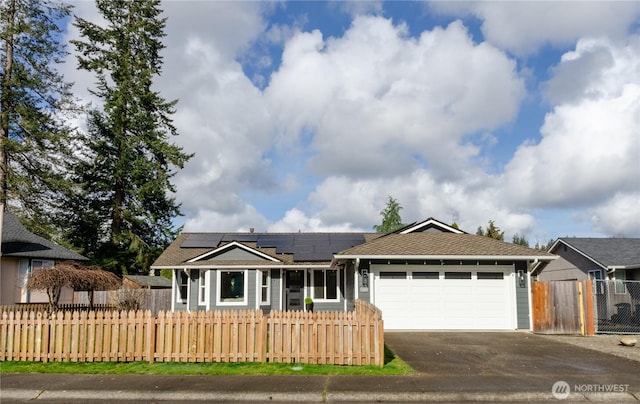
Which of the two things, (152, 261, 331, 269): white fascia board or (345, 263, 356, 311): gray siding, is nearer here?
(345, 263, 356, 311): gray siding

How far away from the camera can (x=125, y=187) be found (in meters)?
40.3

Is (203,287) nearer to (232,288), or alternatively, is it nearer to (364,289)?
(232,288)

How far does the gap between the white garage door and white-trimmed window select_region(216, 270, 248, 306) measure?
278 inches

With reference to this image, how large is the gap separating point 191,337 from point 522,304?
13076mm

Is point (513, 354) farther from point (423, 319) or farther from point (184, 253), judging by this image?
point (184, 253)

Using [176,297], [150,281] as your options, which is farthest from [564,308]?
[150,281]

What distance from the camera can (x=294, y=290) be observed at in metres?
24.6

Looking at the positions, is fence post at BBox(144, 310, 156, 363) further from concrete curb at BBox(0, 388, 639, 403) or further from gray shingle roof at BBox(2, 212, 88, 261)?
gray shingle roof at BBox(2, 212, 88, 261)

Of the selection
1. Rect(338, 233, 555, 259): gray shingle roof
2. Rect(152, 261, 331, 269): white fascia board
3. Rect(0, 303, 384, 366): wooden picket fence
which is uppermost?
Rect(338, 233, 555, 259): gray shingle roof

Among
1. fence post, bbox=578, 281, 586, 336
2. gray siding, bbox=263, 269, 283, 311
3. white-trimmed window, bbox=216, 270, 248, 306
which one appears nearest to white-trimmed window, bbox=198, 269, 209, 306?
white-trimmed window, bbox=216, 270, 248, 306

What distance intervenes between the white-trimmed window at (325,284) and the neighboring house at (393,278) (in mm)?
48

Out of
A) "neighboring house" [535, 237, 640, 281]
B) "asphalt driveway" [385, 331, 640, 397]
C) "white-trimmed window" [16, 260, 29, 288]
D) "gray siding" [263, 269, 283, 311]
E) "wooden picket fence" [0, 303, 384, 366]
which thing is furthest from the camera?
"white-trimmed window" [16, 260, 29, 288]

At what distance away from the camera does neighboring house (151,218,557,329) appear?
1897cm

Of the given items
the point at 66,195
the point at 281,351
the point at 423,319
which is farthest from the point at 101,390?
the point at 66,195
